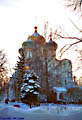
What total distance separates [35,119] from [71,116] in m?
1.02

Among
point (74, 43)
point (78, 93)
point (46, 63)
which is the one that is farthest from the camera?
point (78, 93)

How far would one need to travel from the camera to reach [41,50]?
1850 centimetres

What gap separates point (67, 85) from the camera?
3591 centimetres

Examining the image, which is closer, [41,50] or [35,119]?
[35,119]

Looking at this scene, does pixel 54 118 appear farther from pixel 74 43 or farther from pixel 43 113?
pixel 74 43

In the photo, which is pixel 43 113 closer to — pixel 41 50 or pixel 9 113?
pixel 9 113

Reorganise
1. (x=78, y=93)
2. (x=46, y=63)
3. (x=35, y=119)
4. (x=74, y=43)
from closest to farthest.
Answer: (x=35, y=119), (x=74, y=43), (x=46, y=63), (x=78, y=93)

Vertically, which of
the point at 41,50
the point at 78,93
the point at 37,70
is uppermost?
the point at 41,50

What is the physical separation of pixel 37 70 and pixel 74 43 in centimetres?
1067

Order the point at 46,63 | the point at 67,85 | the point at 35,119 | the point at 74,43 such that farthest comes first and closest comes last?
the point at 67,85
the point at 46,63
the point at 74,43
the point at 35,119

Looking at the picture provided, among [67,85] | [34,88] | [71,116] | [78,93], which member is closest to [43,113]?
[71,116]

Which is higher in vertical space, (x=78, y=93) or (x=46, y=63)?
A: (x=46, y=63)

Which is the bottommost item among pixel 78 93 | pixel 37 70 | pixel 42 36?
pixel 78 93

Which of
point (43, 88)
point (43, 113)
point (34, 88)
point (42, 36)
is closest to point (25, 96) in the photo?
point (34, 88)
